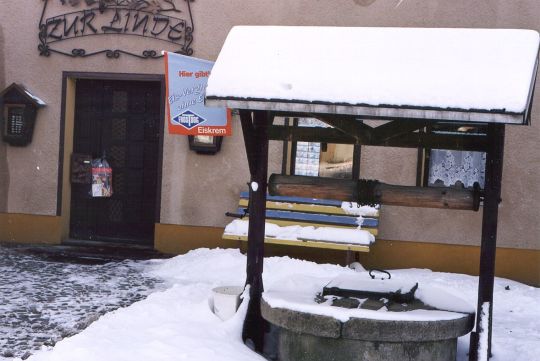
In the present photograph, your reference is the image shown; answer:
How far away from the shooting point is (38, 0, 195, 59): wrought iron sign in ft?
31.6

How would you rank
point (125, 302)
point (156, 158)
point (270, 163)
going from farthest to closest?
point (156, 158)
point (270, 163)
point (125, 302)

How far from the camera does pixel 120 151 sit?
33.7 ft

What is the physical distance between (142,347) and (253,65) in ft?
6.79

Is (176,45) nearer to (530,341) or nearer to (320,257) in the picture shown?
(320,257)

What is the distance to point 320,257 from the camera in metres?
9.16

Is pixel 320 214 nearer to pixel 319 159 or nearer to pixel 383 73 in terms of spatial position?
pixel 319 159

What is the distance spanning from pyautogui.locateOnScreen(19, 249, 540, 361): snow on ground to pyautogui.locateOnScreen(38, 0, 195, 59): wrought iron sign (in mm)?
3261

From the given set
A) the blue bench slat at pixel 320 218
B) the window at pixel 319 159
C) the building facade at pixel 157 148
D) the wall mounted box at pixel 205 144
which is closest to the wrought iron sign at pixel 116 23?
the building facade at pixel 157 148

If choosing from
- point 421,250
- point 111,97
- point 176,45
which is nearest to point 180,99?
point 176,45

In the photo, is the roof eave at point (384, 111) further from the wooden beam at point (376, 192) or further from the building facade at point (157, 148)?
the building facade at point (157, 148)

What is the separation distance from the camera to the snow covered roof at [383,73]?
4426 millimetres

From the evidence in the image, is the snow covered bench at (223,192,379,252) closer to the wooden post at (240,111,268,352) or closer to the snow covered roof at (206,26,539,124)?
the wooden post at (240,111,268,352)

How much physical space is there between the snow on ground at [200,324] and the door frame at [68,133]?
2.09m

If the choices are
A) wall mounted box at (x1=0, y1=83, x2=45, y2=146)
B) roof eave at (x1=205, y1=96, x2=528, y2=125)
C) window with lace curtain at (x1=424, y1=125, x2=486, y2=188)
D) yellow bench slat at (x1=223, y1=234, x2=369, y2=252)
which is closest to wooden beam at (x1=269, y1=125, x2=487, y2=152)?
roof eave at (x1=205, y1=96, x2=528, y2=125)
